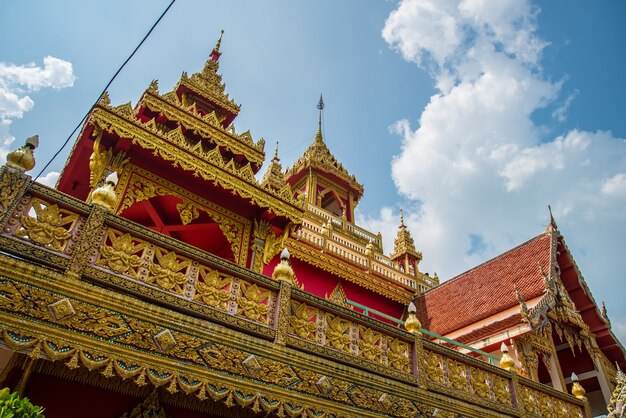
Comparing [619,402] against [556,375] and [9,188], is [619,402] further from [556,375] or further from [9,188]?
[9,188]

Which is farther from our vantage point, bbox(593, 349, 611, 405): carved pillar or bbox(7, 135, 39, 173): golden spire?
bbox(593, 349, 611, 405): carved pillar

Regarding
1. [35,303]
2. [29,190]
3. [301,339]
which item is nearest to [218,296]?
[301,339]

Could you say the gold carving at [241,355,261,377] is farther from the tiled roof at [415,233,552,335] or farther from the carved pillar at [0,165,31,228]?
the tiled roof at [415,233,552,335]

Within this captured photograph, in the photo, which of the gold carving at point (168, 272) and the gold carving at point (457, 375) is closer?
the gold carving at point (168, 272)

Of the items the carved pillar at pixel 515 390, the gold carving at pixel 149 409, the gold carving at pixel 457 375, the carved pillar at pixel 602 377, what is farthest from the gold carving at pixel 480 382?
the carved pillar at pixel 602 377

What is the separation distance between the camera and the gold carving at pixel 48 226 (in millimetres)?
3830

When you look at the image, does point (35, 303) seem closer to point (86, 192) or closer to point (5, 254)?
point (5, 254)

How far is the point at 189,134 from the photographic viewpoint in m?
9.21

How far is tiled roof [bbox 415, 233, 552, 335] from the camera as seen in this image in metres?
10.8

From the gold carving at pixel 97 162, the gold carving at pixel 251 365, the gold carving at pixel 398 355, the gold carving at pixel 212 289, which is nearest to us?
the gold carving at pixel 251 365

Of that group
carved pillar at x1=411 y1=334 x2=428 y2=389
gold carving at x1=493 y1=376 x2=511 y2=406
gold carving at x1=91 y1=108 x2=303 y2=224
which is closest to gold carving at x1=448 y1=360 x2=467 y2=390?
carved pillar at x1=411 y1=334 x2=428 y2=389

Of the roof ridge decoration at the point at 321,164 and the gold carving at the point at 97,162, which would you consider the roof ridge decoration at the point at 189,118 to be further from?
the roof ridge decoration at the point at 321,164

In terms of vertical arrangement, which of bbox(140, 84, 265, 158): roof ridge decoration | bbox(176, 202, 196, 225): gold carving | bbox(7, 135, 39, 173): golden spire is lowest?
bbox(7, 135, 39, 173): golden spire

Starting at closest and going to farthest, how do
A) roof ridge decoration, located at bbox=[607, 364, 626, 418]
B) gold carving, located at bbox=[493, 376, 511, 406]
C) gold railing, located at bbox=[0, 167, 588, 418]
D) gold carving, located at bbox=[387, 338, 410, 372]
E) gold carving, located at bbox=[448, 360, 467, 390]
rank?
gold railing, located at bbox=[0, 167, 588, 418]
gold carving, located at bbox=[387, 338, 410, 372]
gold carving, located at bbox=[448, 360, 467, 390]
gold carving, located at bbox=[493, 376, 511, 406]
roof ridge decoration, located at bbox=[607, 364, 626, 418]
